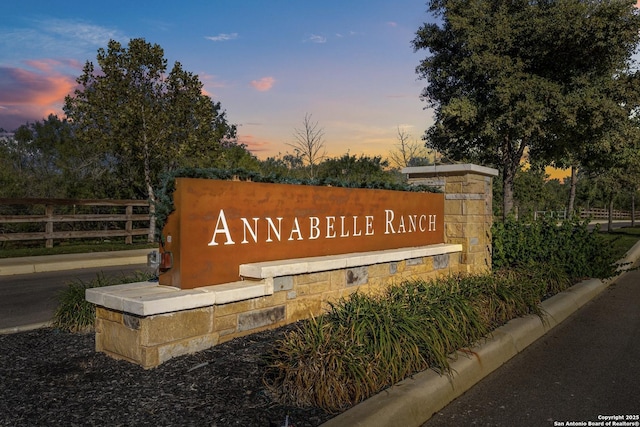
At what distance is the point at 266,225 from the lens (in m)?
5.51

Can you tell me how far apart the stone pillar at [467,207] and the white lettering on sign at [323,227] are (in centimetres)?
46

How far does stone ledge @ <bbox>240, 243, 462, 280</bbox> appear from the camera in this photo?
5.05 m

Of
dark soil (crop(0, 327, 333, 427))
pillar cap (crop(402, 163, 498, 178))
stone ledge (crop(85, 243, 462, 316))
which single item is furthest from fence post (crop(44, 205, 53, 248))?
stone ledge (crop(85, 243, 462, 316))

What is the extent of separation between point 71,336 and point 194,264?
1.68 metres

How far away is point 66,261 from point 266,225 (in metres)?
9.27

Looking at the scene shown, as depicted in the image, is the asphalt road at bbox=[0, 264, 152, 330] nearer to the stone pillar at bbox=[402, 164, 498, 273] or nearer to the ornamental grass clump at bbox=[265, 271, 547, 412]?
the ornamental grass clump at bbox=[265, 271, 547, 412]

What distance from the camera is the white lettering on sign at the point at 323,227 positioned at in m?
5.07

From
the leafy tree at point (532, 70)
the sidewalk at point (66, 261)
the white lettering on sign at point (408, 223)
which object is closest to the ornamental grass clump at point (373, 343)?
the white lettering on sign at point (408, 223)

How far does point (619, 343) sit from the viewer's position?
5.82 m

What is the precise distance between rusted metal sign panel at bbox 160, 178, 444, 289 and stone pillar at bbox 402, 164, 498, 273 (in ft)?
3.81

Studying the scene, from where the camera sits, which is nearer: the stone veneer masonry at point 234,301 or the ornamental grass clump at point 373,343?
the ornamental grass clump at point 373,343

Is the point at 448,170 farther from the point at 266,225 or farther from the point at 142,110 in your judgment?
the point at 142,110

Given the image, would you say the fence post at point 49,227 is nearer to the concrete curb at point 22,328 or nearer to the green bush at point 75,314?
the concrete curb at point 22,328

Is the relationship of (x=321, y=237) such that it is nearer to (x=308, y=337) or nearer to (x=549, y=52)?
(x=308, y=337)
